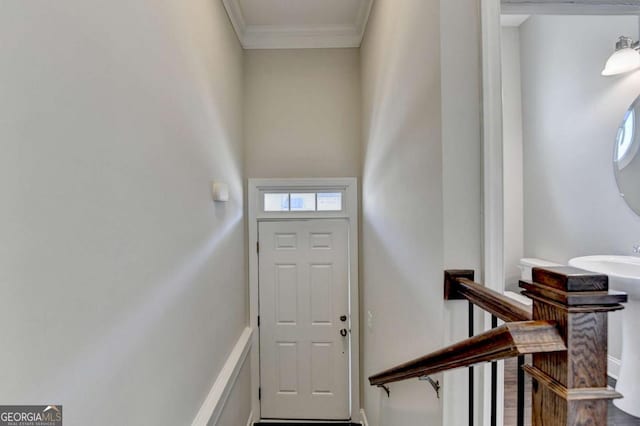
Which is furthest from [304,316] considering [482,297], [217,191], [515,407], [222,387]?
[482,297]

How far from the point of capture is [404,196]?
1.69 m

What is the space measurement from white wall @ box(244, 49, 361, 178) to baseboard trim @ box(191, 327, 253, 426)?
5.21ft

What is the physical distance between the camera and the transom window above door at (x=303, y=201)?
10.4ft

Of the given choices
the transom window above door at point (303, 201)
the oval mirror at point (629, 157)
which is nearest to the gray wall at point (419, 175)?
the transom window above door at point (303, 201)

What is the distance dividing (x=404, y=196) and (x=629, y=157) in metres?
2.02

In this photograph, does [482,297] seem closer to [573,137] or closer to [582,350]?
[582,350]

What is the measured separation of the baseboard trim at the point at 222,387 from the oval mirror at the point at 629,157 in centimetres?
315

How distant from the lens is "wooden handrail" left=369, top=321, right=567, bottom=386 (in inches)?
23.8

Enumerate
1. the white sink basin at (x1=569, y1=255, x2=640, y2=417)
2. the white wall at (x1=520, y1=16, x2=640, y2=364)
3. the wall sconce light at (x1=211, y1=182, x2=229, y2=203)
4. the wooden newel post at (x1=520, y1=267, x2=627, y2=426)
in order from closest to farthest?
the wooden newel post at (x1=520, y1=267, x2=627, y2=426) → the white sink basin at (x1=569, y1=255, x2=640, y2=417) → the wall sconce light at (x1=211, y1=182, x2=229, y2=203) → the white wall at (x1=520, y1=16, x2=640, y2=364)

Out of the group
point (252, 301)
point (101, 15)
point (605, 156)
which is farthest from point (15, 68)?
point (605, 156)

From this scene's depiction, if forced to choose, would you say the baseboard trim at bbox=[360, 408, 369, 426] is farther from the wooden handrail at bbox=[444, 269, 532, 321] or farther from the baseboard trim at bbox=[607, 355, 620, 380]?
the wooden handrail at bbox=[444, 269, 532, 321]

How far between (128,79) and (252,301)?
8.11 feet

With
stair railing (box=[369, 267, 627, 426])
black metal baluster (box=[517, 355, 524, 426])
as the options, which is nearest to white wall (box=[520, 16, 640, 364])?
black metal baluster (box=[517, 355, 524, 426])

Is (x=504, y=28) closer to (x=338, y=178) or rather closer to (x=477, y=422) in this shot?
(x=338, y=178)
